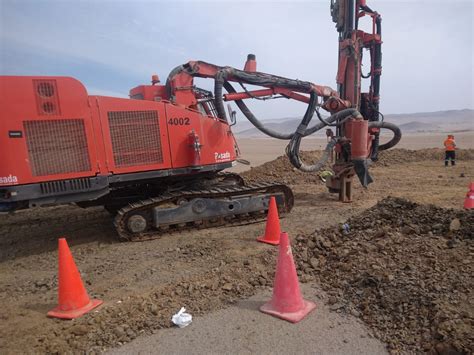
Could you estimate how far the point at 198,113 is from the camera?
607 centimetres

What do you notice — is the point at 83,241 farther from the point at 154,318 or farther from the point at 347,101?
the point at 347,101

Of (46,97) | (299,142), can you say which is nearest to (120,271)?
(46,97)

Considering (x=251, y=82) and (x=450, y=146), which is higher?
(x=251, y=82)

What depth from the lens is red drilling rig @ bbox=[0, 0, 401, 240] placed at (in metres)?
4.67

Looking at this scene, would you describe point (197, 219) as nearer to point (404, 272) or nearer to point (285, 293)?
point (285, 293)

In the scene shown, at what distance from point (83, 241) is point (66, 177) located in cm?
148

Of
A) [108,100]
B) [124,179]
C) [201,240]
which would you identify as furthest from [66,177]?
[201,240]

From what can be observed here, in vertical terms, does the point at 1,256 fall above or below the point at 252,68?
below

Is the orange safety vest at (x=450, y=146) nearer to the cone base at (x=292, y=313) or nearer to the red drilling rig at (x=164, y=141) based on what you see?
the red drilling rig at (x=164, y=141)

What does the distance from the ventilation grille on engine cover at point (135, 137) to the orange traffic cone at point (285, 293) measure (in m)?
3.20

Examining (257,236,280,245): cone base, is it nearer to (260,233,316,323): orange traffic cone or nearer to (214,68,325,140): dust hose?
(260,233,316,323): orange traffic cone

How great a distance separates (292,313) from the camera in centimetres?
323

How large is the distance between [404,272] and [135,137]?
4.36 m

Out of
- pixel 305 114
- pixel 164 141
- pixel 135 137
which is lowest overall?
pixel 164 141
